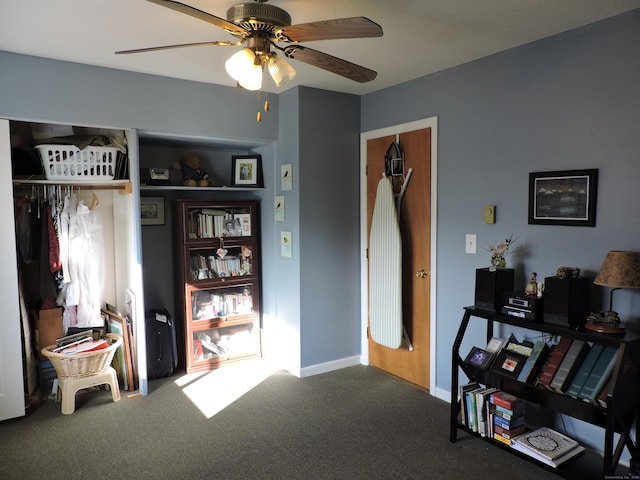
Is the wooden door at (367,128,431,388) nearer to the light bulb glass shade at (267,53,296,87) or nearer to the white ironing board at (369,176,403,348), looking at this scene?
the white ironing board at (369,176,403,348)

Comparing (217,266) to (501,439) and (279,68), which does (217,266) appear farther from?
(501,439)

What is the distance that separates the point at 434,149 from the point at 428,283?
3.24 ft

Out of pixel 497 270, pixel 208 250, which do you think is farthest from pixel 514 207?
pixel 208 250

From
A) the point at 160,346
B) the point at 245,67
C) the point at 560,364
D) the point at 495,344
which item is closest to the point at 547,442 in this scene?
the point at 560,364

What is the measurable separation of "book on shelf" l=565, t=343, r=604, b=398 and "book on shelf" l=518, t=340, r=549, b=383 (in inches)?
7.8

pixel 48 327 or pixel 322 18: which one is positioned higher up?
pixel 322 18

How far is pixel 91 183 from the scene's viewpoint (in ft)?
11.2

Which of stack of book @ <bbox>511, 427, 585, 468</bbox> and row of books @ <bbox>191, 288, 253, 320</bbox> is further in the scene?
row of books @ <bbox>191, 288, 253, 320</bbox>

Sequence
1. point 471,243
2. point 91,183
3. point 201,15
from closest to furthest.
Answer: point 201,15 < point 471,243 < point 91,183

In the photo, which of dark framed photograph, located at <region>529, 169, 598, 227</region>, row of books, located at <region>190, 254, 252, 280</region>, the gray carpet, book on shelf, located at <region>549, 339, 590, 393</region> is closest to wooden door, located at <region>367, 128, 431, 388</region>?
the gray carpet

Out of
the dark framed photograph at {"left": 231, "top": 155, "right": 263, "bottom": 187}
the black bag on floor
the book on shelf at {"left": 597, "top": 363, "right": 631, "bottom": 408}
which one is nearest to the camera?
the book on shelf at {"left": 597, "top": 363, "right": 631, "bottom": 408}

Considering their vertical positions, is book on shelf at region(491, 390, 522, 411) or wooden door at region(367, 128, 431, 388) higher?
wooden door at region(367, 128, 431, 388)

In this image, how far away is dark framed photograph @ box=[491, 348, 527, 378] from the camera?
8.30 ft

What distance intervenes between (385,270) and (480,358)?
118cm
